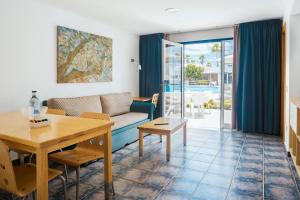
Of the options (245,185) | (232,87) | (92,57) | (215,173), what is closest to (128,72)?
(92,57)

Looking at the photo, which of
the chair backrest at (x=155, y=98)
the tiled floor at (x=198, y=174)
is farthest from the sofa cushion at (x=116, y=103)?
the tiled floor at (x=198, y=174)

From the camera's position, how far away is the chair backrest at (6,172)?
145 cm

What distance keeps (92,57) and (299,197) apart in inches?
151

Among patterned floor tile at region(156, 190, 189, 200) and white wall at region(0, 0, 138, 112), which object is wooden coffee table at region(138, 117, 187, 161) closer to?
patterned floor tile at region(156, 190, 189, 200)

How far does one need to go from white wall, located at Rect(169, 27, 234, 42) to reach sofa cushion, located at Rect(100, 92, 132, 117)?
1.94 metres

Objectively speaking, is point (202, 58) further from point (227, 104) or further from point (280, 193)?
point (280, 193)

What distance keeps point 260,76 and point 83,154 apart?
3.89 metres

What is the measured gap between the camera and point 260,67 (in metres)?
4.69

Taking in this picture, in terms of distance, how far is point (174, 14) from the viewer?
13.7 ft

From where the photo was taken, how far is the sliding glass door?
5605 millimetres

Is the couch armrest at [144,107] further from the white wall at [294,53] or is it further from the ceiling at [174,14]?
the white wall at [294,53]

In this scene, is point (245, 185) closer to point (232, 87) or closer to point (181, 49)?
point (232, 87)

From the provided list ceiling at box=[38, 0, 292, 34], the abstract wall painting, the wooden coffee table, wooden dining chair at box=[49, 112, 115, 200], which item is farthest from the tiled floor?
ceiling at box=[38, 0, 292, 34]

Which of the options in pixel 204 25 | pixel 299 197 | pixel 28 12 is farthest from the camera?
pixel 204 25
